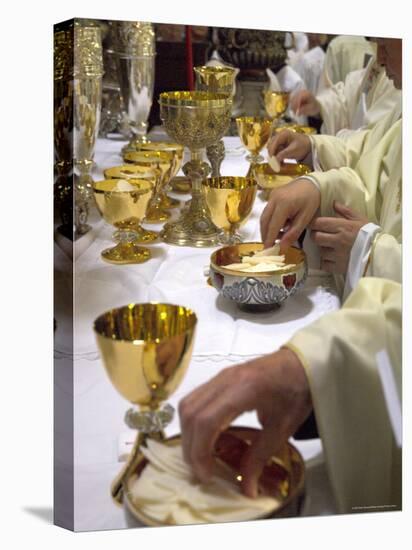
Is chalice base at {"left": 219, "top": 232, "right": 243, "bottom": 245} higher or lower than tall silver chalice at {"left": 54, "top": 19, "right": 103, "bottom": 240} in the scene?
lower

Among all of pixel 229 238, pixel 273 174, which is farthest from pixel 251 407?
pixel 273 174

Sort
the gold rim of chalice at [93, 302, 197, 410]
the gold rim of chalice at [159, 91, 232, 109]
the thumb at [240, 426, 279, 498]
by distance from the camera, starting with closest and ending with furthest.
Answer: the gold rim of chalice at [93, 302, 197, 410]
the thumb at [240, 426, 279, 498]
the gold rim of chalice at [159, 91, 232, 109]

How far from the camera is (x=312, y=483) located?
160 centimetres

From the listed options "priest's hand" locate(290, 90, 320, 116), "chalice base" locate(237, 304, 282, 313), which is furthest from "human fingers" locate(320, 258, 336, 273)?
"priest's hand" locate(290, 90, 320, 116)

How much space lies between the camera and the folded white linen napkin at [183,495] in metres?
1.53

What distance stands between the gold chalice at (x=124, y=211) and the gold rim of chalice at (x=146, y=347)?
124 millimetres

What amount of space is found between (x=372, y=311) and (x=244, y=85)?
38 centimetres

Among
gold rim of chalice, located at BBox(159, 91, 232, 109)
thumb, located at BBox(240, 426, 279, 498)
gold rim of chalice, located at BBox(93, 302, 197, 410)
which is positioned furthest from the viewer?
gold rim of chalice, located at BBox(159, 91, 232, 109)

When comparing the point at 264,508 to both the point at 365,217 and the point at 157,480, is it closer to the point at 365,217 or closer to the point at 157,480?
the point at 157,480

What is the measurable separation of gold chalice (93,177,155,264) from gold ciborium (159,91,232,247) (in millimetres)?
55

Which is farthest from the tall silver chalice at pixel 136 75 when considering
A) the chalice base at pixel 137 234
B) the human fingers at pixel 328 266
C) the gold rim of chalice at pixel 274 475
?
the gold rim of chalice at pixel 274 475

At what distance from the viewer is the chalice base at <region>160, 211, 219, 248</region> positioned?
1.69 m

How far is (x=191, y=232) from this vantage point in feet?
5.53

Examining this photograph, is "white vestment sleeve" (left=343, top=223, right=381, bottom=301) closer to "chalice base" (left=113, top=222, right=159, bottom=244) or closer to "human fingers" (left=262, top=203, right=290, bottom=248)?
"human fingers" (left=262, top=203, right=290, bottom=248)
